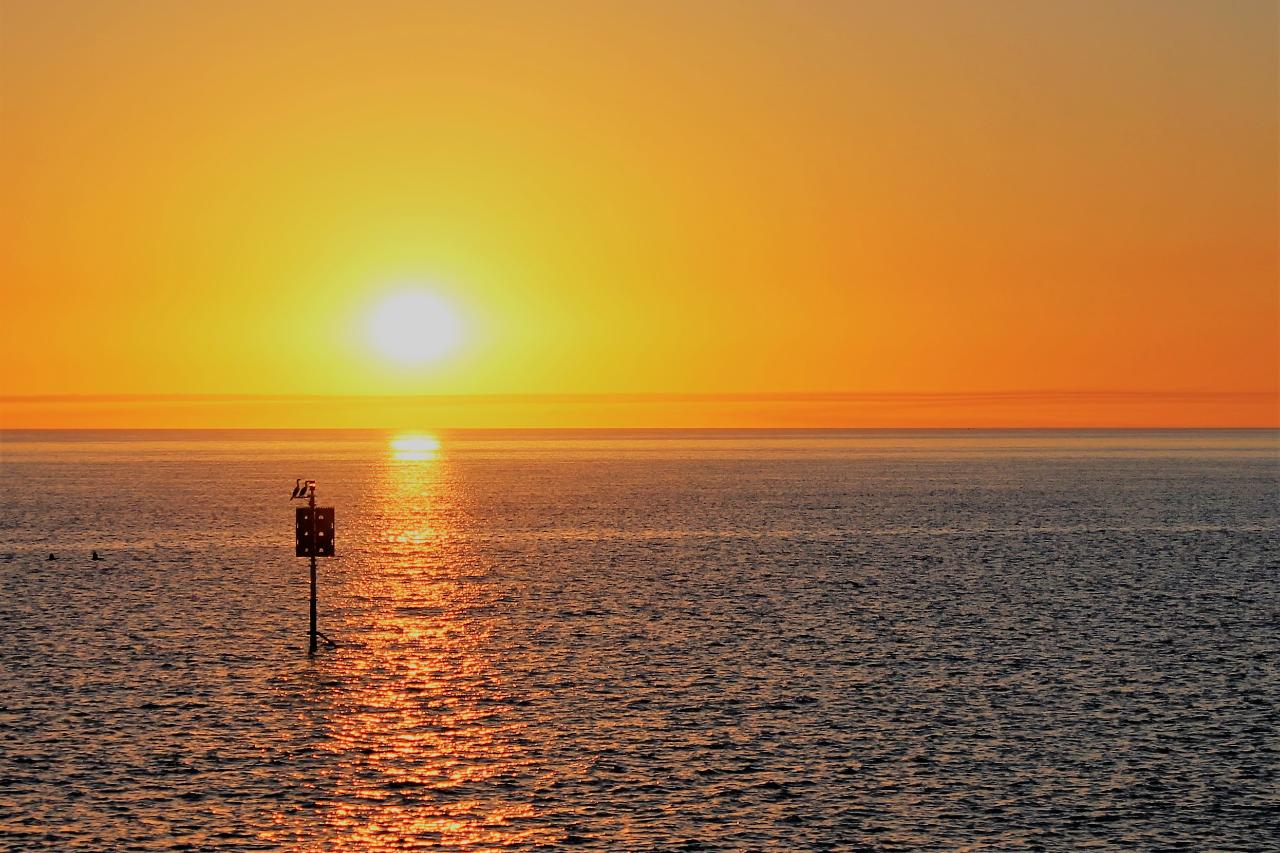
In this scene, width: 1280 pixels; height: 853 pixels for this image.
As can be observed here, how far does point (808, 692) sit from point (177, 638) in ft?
72.9

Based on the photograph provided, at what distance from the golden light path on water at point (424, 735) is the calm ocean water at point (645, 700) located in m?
0.13

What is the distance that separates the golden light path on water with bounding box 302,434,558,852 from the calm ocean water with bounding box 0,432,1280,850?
126 mm

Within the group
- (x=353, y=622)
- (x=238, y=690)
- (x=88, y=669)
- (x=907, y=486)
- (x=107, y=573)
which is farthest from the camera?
(x=907, y=486)

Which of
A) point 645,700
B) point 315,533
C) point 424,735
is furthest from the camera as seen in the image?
point 315,533

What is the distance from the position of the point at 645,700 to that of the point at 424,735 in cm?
670

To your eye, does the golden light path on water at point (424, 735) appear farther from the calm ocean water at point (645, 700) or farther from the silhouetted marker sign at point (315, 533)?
the silhouetted marker sign at point (315, 533)

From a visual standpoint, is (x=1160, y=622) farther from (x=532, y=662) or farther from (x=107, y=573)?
(x=107, y=573)

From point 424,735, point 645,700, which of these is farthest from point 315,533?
point 424,735

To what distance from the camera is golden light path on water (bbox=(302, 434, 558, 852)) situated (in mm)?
25453

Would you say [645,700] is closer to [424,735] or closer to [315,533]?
[424,735]

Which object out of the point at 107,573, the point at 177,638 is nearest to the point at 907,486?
the point at 107,573

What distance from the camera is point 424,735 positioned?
1280 inches

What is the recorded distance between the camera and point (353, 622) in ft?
172

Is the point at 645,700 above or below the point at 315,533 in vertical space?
below
